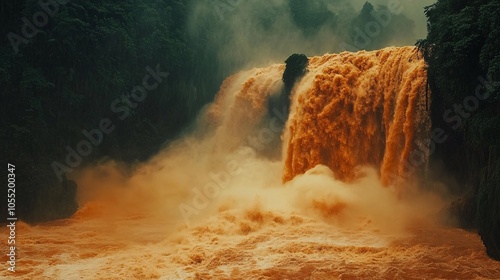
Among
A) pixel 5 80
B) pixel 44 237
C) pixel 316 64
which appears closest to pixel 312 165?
pixel 316 64

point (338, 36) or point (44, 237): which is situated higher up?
point (338, 36)

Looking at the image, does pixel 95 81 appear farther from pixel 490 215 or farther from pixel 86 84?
pixel 490 215

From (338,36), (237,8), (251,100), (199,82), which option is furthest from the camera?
(338,36)

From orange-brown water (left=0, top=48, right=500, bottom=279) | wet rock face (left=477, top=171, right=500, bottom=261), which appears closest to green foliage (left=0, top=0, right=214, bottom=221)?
orange-brown water (left=0, top=48, right=500, bottom=279)

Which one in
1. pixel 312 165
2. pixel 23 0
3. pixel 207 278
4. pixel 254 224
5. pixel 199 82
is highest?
pixel 23 0

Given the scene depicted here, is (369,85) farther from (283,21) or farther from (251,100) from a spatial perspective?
(283,21)

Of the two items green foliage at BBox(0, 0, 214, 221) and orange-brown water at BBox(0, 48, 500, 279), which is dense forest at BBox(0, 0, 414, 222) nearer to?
green foliage at BBox(0, 0, 214, 221)
